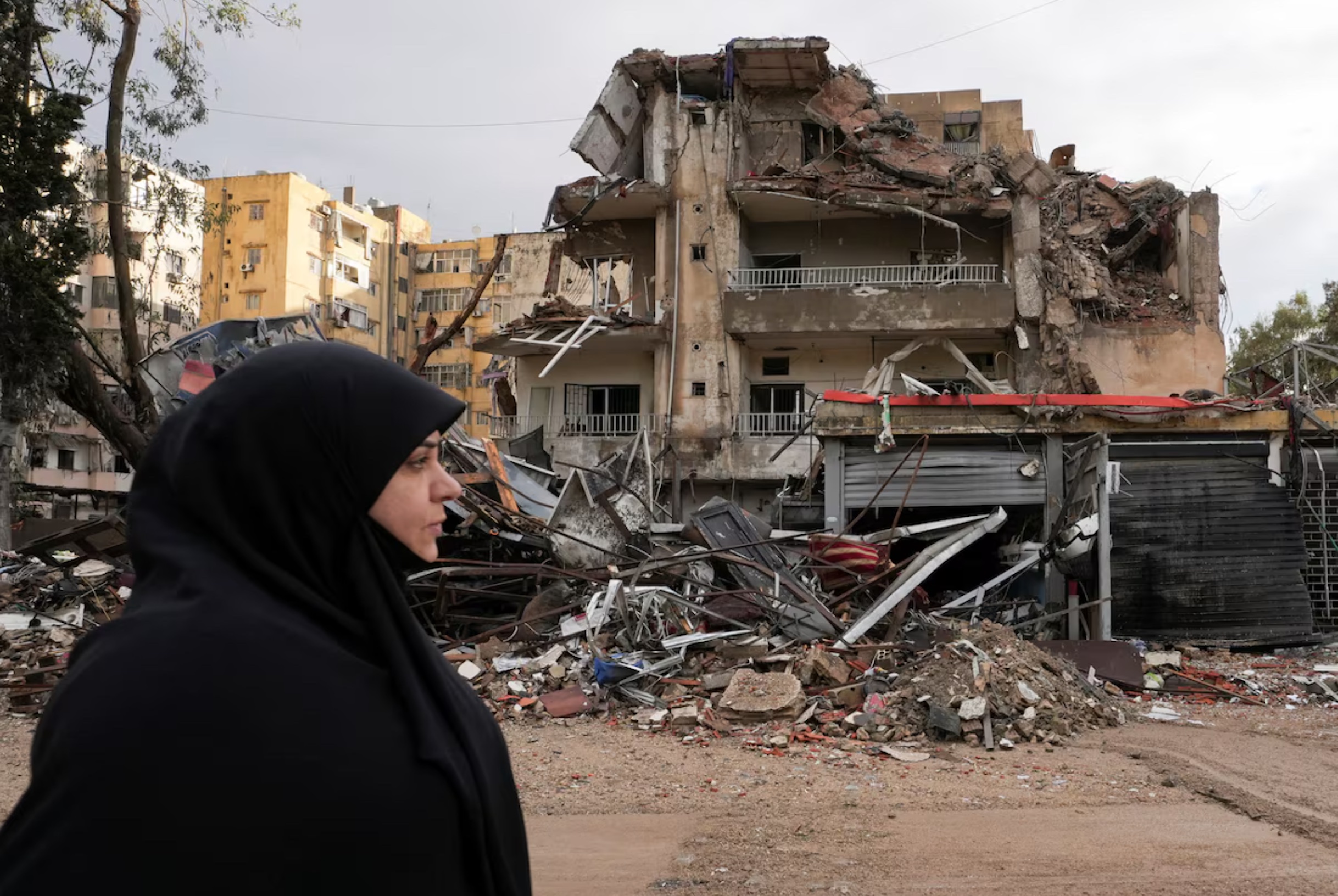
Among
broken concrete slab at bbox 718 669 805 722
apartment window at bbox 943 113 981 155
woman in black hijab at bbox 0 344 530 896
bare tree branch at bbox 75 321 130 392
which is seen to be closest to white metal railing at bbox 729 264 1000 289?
apartment window at bbox 943 113 981 155

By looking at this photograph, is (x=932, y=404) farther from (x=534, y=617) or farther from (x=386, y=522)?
(x=386, y=522)

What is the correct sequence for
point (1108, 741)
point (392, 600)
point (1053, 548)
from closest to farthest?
point (392, 600), point (1108, 741), point (1053, 548)

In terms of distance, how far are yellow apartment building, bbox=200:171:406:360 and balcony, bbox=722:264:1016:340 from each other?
77.0ft

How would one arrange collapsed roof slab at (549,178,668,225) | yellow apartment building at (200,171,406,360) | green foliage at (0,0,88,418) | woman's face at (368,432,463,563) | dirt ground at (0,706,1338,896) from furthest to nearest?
yellow apartment building at (200,171,406,360) < collapsed roof slab at (549,178,668,225) < green foliage at (0,0,88,418) < dirt ground at (0,706,1338,896) < woman's face at (368,432,463,563)


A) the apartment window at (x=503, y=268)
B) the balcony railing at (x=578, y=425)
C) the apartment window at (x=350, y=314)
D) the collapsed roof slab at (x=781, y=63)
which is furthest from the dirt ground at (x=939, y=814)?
the apartment window at (x=503, y=268)

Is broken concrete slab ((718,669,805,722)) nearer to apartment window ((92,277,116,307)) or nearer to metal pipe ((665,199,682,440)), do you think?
metal pipe ((665,199,682,440))

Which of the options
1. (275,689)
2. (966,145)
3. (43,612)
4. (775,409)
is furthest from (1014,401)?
(966,145)

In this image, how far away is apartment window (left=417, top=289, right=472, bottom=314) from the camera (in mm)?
51688

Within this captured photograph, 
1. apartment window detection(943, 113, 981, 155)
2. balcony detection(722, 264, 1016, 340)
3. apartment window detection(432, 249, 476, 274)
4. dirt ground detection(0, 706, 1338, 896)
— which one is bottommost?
dirt ground detection(0, 706, 1338, 896)

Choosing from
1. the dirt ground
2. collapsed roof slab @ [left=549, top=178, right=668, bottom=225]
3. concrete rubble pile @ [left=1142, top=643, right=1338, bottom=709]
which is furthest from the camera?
collapsed roof slab @ [left=549, top=178, right=668, bottom=225]

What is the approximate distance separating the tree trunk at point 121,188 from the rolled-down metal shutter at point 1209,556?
13.9 meters

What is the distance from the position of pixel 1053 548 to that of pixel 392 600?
12819 mm

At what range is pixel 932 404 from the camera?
47.6 ft

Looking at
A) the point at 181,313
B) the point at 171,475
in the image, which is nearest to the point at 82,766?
the point at 171,475
